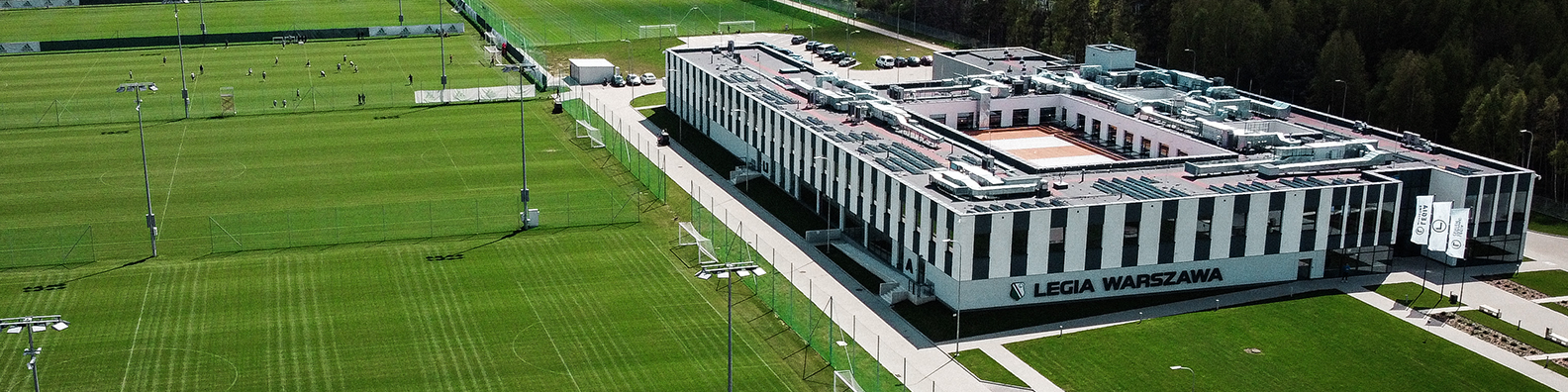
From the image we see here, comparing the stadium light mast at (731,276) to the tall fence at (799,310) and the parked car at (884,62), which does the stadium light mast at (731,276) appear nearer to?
the tall fence at (799,310)

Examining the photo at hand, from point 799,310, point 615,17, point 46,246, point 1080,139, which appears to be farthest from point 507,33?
point 799,310

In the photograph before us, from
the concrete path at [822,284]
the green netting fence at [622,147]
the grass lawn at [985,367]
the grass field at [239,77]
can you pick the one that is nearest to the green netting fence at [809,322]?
the concrete path at [822,284]

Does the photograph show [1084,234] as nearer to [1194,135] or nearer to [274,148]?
[1194,135]

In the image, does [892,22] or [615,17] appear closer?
[892,22]

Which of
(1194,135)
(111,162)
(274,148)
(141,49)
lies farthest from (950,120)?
(141,49)

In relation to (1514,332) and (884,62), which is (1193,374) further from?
(884,62)
